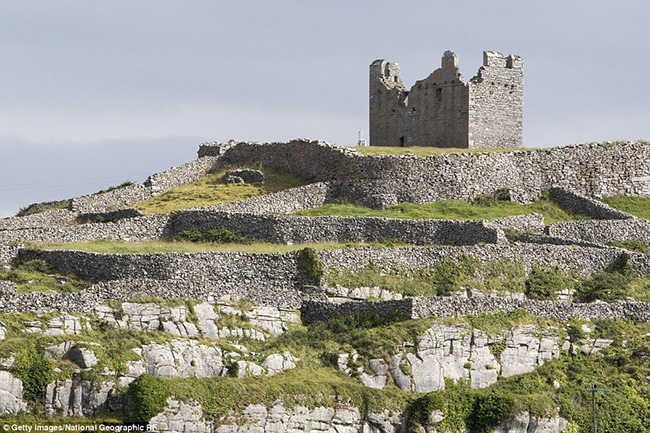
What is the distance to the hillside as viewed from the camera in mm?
55719

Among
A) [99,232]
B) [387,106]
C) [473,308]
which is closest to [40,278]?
[99,232]

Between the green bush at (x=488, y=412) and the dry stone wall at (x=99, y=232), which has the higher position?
the dry stone wall at (x=99, y=232)

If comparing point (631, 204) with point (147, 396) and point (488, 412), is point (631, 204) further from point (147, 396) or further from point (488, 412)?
point (147, 396)

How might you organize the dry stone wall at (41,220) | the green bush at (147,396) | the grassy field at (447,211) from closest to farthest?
1. the green bush at (147,396)
2. the grassy field at (447,211)
3. the dry stone wall at (41,220)

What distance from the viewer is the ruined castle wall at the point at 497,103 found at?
8856 cm

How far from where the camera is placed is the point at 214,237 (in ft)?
234

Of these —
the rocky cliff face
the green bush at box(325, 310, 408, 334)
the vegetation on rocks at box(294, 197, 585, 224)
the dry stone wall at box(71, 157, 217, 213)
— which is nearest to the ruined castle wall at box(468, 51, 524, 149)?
the vegetation on rocks at box(294, 197, 585, 224)

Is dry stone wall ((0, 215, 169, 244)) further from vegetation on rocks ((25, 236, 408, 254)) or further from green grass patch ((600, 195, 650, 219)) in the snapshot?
green grass patch ((600, 195, 650, 219))

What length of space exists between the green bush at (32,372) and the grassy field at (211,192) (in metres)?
24.3

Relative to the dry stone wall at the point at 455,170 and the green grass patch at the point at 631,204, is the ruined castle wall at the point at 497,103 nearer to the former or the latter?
the dry stone wall at the point at 455,170

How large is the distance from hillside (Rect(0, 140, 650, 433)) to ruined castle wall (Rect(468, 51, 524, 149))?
8764 millimetres

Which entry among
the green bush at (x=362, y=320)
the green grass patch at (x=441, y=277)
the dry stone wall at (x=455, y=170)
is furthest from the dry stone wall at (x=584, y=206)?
the green bush at (x=362, y=320)

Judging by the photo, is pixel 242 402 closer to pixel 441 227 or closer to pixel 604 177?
pixel 441 227

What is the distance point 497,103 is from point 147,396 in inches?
1617
